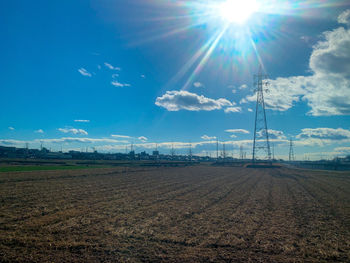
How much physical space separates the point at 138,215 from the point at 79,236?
408 centimetres

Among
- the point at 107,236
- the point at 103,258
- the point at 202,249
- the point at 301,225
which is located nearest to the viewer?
the point at 103,258

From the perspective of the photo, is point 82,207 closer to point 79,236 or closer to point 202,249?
point 79,236

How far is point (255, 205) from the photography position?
53.3ft

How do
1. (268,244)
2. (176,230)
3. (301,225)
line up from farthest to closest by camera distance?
(301,225) < (176,230) < (268,244)

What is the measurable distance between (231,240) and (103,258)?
5.18m

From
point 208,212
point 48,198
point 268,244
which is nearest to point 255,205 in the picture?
point 208,212

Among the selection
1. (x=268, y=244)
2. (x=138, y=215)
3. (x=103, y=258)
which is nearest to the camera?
(x=103, y=258)

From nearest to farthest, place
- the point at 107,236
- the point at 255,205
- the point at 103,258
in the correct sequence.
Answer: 1. the point at 103,258
2. the point at 107,236
3. the point at 255,205

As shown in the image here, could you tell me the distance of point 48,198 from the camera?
17.1 meters

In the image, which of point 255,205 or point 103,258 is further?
point 255,205

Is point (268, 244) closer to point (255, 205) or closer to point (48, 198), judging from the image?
point (255, 205)

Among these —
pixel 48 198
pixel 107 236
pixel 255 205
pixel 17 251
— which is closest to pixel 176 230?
pixel 107 236

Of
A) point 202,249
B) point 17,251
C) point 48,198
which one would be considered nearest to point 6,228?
point 17,251

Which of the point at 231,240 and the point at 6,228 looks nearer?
the point at 231,240
